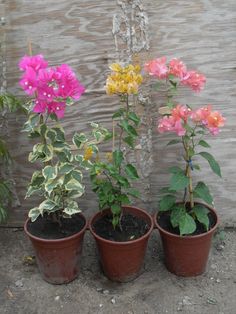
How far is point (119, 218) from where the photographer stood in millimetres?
2746

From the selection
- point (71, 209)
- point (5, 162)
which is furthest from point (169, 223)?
point (5, 162)

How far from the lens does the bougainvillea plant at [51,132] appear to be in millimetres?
2311

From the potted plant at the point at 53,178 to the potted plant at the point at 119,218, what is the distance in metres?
0.12

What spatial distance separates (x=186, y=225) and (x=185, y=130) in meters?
0.54

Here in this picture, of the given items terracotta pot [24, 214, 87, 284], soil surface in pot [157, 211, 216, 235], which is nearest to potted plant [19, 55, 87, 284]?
terracotta pot [24, 214, 87, 284]

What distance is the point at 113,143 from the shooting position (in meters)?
2.93

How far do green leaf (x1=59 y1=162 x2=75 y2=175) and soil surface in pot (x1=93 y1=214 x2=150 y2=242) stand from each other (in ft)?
1.41

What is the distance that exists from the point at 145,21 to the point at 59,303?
5.52 feet

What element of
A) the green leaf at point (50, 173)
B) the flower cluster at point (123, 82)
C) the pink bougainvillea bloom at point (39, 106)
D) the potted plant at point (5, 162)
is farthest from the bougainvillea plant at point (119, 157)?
the potted plant at point (5, 162)

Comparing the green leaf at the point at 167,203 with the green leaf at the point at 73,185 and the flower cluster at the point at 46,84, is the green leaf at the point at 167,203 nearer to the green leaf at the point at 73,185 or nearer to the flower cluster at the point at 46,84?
the green leaf at the point at 73,185

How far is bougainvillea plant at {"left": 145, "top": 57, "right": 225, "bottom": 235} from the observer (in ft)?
8.03

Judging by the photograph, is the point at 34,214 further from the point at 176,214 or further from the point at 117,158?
the point at 176,214

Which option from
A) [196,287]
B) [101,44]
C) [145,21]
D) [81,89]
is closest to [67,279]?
[196,287]

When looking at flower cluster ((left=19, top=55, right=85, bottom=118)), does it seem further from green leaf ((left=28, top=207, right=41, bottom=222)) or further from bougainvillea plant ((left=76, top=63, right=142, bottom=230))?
green leaf ((left=28, top=207, right=41, bottom=222))
